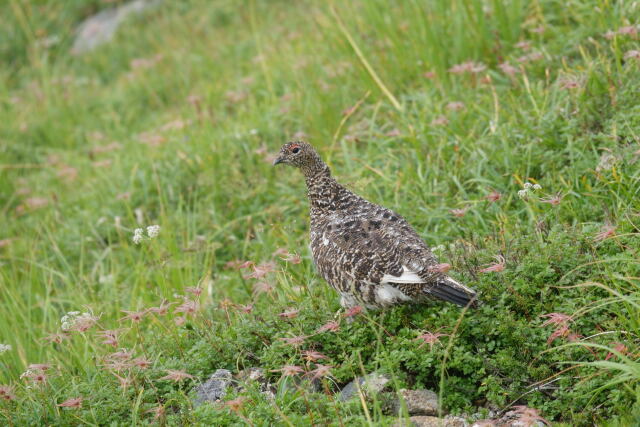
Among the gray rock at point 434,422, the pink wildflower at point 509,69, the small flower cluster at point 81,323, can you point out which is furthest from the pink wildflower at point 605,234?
the small flower cluster at point 81,323

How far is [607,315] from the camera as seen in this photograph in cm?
355

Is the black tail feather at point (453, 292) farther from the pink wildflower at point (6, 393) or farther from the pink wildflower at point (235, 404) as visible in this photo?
the pink wildflower at point (6, 393)

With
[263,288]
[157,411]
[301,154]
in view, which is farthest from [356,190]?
[157,411]

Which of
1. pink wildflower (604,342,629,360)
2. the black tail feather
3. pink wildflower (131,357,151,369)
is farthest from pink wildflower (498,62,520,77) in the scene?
pink wildflower (131,357,151,369)

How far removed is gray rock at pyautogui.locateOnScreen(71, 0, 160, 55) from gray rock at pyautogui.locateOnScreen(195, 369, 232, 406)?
8.71 meters

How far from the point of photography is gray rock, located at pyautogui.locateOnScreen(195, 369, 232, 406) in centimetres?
374

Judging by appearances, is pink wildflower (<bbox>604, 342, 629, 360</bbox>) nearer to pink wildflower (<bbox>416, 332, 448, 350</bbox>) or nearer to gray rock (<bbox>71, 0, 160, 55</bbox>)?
pink wildflower (<bbox>416, 332, 448, 350</bbox>)

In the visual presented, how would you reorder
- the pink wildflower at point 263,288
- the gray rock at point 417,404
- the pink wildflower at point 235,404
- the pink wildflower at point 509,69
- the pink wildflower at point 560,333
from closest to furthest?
the pink wildflower at point 235,404, the pink wildflower at point 560,333, the gray rock at point 417,404, the pink wildflower at point 263,288, the pink wildflower at point 509,69

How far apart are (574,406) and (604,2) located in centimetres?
386

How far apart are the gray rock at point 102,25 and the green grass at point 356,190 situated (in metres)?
1.99

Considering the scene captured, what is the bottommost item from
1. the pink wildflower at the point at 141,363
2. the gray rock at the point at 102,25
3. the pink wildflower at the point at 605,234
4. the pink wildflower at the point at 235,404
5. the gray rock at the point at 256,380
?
the gray rock at the point at 256,380

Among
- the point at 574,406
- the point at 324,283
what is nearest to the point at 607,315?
the point at 574,406

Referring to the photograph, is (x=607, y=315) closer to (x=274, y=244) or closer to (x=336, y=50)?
(x=274, y=244)

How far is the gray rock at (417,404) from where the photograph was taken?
3.47m
